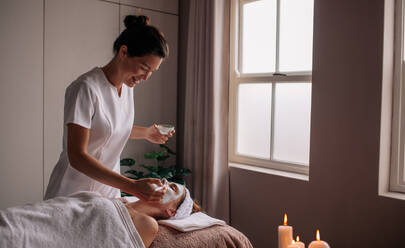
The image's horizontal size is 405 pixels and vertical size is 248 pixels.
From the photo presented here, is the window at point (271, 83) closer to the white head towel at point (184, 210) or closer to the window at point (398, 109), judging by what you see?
the window at point (398, 109)

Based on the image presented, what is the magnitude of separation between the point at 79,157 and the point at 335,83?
1.68 metres

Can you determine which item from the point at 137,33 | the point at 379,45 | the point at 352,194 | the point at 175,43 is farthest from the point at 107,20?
the point at 352,194

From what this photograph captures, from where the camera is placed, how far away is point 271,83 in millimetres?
3031

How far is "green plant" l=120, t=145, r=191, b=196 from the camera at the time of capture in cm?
303

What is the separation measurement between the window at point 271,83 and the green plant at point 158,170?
507 millimetres

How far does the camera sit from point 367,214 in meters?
2.30

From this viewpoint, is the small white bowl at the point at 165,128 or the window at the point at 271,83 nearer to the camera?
the small white bowl at the point at 165,128

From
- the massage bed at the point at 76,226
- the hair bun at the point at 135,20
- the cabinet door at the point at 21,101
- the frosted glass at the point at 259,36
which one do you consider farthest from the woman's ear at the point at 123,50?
the frosted glass at the point at 259,36

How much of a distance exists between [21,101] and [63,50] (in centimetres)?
49

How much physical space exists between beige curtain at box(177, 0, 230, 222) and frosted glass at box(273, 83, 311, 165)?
1.39 ft

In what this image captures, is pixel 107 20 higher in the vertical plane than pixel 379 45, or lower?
higher

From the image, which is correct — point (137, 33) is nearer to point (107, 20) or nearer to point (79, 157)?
point (79, 157)

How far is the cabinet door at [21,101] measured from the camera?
258cm

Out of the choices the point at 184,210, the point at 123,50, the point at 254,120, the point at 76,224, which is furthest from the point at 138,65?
the point at 254,120
